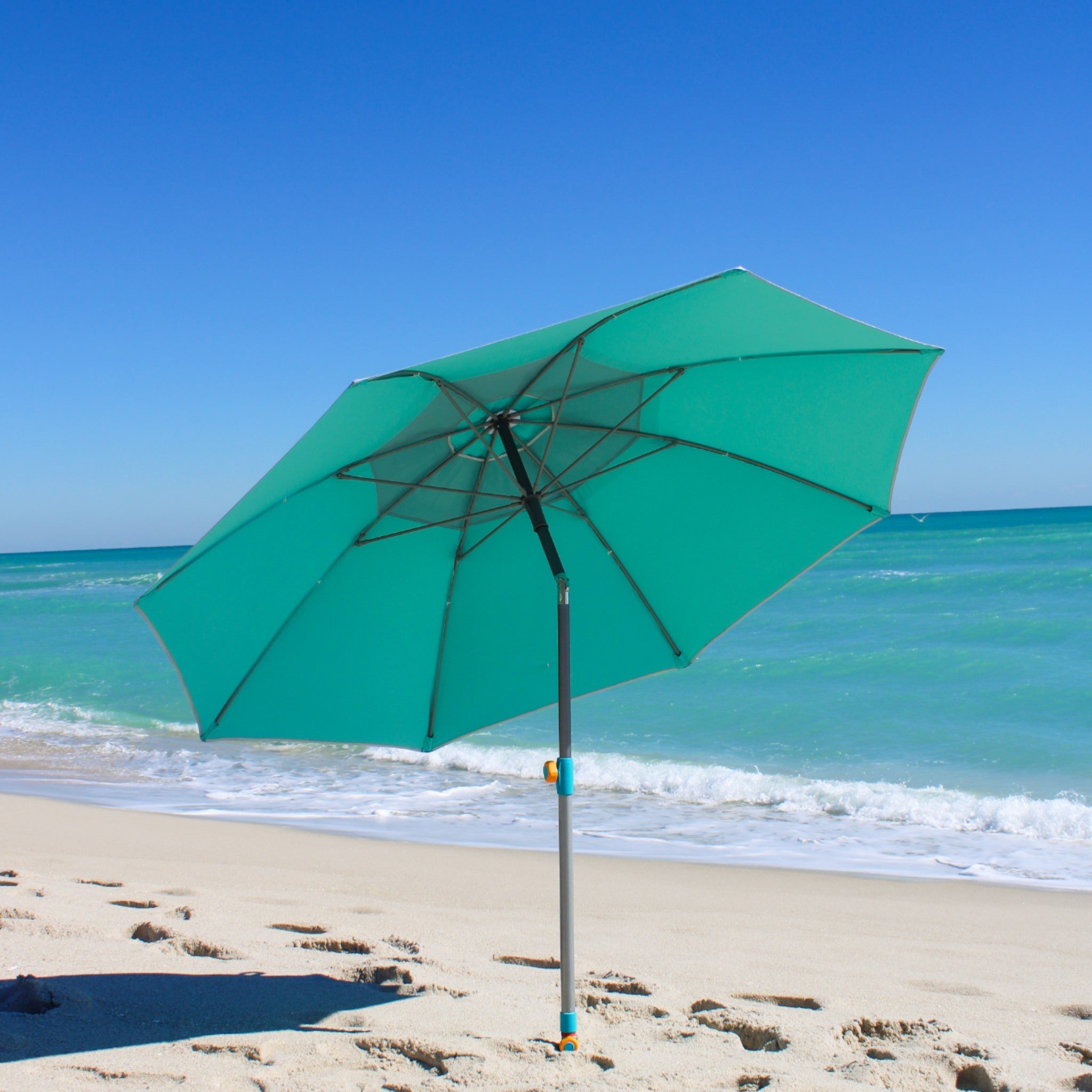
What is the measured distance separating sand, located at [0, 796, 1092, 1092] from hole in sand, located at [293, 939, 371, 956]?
0.01m

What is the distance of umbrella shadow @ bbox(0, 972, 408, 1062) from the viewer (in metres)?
2.78

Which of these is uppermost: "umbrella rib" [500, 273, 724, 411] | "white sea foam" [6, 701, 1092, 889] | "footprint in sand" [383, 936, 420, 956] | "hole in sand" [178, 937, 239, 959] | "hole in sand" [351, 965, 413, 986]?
"umbrella rib" [500, 273, 724, 411]

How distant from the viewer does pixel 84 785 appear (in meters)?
8.98

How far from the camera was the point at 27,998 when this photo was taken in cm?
298

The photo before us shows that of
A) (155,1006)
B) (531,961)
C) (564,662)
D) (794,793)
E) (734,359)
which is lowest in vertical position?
(794,793)

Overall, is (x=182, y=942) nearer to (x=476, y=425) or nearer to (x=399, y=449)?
(x=399, y=449)

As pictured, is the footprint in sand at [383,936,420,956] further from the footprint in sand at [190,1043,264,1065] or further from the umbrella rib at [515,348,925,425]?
the umbrella rib at [515,348,925,425]

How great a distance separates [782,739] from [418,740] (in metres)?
8.14

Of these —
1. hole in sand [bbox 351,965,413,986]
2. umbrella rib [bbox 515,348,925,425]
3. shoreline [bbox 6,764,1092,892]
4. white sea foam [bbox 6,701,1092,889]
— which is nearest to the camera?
umbrella rib [bbox 515,348,925,425]

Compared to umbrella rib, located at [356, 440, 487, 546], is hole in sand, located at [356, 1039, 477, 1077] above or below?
below

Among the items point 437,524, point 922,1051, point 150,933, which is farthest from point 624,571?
point 150,933

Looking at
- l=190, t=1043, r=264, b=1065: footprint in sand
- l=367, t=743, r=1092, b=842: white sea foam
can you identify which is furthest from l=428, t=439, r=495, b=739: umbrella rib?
l=367, t=743, r=1092, b=842: white sea foam

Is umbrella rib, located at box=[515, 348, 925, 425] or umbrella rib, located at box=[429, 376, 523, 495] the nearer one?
umbrella rib, located at box=[429, 376, 523, 495]

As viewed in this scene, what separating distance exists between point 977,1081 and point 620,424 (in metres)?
2.20
